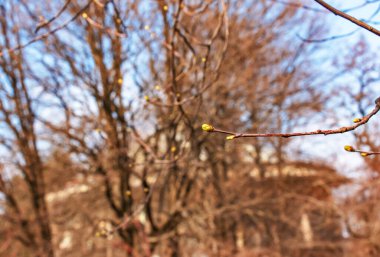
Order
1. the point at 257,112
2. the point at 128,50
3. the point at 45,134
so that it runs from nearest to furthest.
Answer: the point at 128,50 < the point at 45,134 < the point at 257,112

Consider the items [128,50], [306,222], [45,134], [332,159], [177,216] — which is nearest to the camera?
[128,50]

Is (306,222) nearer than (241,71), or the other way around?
(241,71)

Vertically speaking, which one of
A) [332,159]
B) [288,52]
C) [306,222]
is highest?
[288,52]

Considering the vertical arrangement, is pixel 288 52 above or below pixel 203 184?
above

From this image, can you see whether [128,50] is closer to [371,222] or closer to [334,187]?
[371,222]

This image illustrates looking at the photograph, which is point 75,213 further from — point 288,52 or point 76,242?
point 288,52

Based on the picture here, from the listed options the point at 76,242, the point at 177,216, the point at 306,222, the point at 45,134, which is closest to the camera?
the point at 177,216

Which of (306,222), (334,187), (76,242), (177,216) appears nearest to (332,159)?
(334,187)

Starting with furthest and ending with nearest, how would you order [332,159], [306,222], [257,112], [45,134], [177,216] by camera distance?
[306,222] → [332,159] → [257,112] → [45,134] → [177,216]

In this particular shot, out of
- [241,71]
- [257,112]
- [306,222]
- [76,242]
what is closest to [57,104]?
[76,242]
